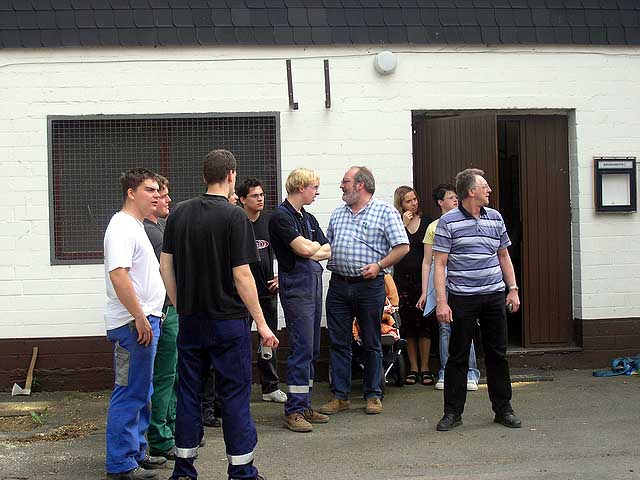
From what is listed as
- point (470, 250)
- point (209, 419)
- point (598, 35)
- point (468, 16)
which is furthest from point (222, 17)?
point (209, 419)

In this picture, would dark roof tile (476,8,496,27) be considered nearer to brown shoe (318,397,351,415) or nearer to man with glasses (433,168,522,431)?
man with glasses (433,168,522,431)

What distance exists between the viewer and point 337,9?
9.16m

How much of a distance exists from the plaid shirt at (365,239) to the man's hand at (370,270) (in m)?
0.06

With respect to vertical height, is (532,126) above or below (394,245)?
above

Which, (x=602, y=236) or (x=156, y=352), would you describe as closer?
(x=156, y=352)

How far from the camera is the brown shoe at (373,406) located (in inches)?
310

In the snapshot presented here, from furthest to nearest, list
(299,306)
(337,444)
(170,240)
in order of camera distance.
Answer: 1. (299,306)
2. (337,444)
3. (170,240)

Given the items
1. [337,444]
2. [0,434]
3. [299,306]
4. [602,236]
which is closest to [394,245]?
[299,306]

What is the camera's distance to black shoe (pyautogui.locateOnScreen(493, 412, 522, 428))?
7293 millimetres

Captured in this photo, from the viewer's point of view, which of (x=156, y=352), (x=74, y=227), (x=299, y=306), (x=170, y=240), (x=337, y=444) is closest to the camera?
(x=170, y=240)

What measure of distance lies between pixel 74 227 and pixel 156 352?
9.97ft

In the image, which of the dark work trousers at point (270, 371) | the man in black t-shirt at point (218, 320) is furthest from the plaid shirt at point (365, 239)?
the man in black t-shirt at point (218, 320)

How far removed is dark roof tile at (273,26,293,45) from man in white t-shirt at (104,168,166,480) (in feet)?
11.0

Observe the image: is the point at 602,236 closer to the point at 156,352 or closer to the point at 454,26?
the point at 454,26
